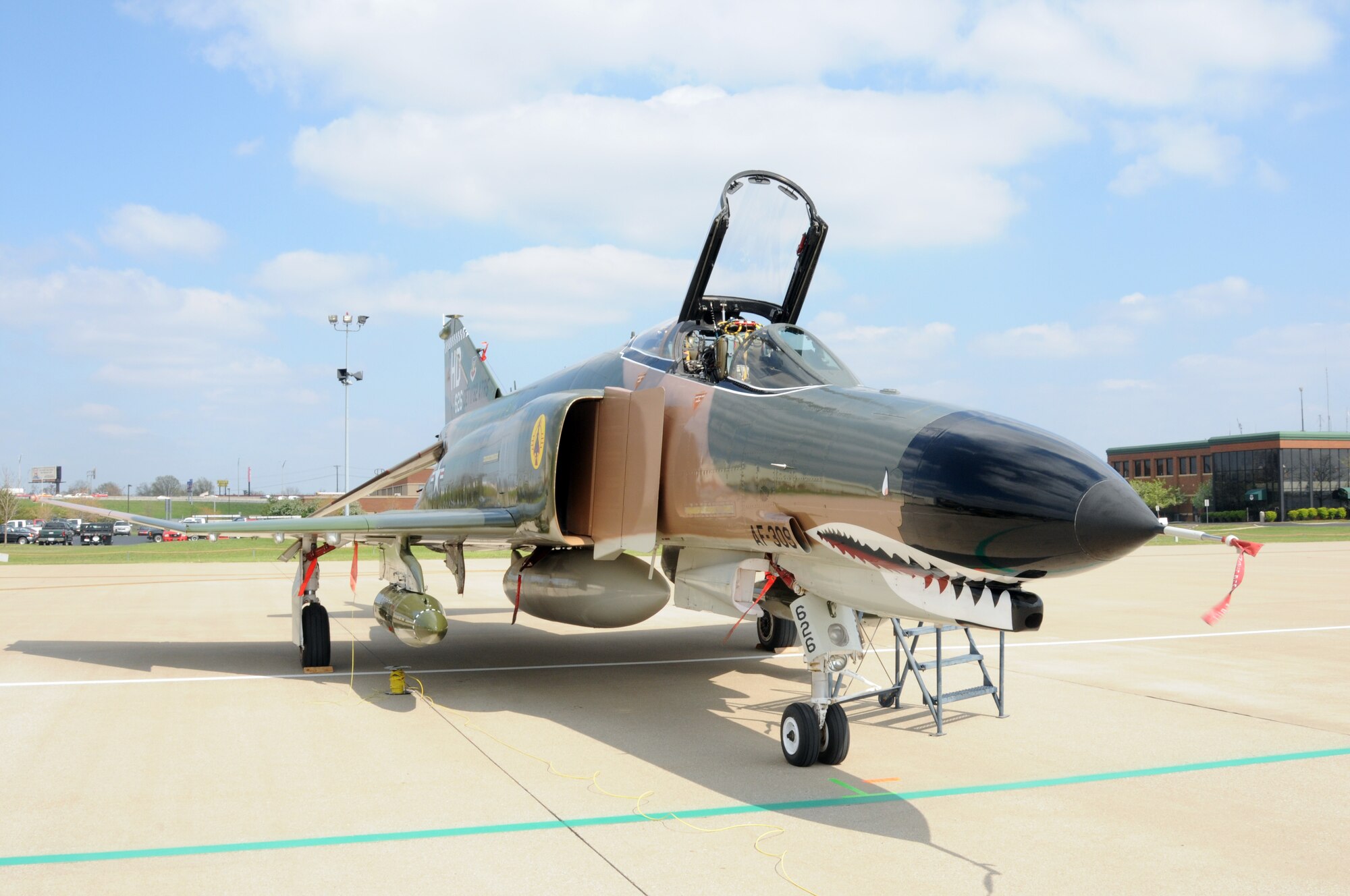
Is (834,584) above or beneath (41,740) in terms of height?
above

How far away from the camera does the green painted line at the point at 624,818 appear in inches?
181

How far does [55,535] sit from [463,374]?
5282 centimetres

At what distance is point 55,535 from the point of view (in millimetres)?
55500

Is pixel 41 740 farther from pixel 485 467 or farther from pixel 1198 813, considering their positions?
pixel 1198 813

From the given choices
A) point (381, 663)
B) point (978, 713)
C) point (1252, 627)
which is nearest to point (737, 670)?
point (978, 713)

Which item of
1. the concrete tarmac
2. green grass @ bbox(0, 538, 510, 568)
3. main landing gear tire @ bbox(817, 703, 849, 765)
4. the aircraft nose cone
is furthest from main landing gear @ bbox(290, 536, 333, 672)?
green grass @ bbox(0, 538, 510, 568)

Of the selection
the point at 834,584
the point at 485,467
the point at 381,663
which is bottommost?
the point at 381,663

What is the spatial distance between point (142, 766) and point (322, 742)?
1.17m

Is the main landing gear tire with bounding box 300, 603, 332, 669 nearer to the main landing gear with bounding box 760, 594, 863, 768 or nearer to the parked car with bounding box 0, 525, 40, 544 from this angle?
the main landing gear with bounding box 760, 594, 863, 768

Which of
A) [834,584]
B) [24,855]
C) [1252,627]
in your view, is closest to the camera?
[24,855]

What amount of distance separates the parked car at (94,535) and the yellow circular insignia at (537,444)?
59.7m

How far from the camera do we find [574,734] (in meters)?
7.27

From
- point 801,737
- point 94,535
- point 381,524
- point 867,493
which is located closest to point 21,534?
point 94,535

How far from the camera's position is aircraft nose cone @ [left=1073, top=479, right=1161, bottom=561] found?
430cm
